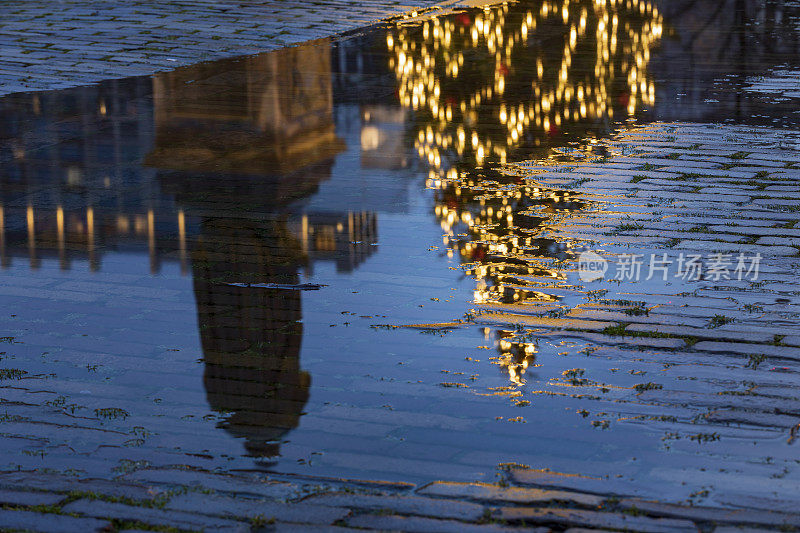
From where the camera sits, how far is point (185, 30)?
15641mm

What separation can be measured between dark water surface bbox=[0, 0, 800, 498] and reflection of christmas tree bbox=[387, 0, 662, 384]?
1.4 inches

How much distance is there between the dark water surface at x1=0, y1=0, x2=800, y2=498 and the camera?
450 cm

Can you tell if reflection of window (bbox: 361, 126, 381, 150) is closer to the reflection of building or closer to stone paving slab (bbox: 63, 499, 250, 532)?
the reflection of building

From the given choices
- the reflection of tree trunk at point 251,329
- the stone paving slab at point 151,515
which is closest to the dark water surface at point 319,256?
the reflection of tree trunk at point 251,329

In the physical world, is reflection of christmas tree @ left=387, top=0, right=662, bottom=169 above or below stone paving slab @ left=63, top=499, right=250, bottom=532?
above

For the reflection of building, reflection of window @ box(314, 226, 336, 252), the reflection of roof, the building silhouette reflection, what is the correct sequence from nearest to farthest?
the building silhouette reflection → the reflection of building → reflection of window @ box(314, 226, 336, 252) → the reflection of roof

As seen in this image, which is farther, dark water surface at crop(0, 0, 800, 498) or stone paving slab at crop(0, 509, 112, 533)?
dark water surface at crop(0, 0, 800, 498)

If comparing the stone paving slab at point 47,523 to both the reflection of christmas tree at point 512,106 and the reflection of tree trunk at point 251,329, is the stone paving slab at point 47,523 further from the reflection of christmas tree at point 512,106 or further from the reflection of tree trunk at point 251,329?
the reflection of christmas tree at point 512,106

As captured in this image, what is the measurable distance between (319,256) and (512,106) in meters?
4.89

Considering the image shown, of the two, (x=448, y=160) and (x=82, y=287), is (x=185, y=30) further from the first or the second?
(x=82, y=287)

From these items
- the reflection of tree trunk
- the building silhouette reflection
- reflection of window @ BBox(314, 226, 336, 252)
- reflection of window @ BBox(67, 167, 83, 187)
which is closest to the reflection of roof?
the building silhouette reflection

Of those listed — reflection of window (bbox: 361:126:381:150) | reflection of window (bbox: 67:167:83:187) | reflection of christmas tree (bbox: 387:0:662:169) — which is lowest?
reflection of window (bbox: 67:167:83:187)

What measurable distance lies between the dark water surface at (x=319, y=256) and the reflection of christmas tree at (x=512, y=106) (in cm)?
4

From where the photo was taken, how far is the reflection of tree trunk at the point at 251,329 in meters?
4.71
